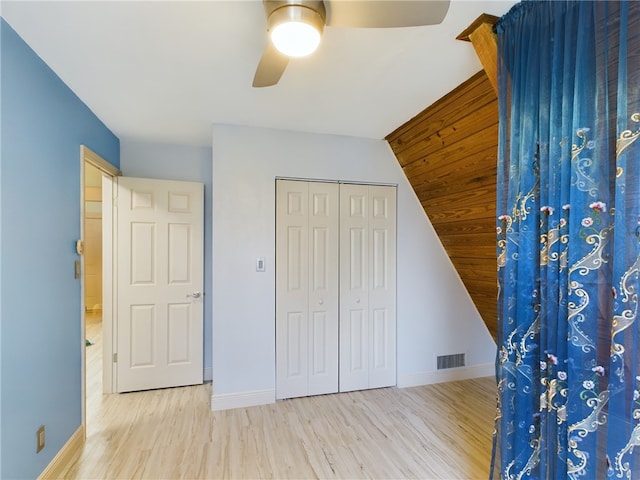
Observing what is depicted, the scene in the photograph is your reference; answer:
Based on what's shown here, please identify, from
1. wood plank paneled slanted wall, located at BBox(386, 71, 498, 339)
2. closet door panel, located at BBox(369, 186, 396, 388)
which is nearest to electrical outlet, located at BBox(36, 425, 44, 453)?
closet door panel, located at BBox(369, 186, 396, 388)

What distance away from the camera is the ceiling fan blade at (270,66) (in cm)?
136

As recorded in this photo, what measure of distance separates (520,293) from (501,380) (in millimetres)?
449

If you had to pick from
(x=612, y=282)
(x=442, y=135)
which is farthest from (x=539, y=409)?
(x=442, y=135)

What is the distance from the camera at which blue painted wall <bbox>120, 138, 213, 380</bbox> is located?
127 inches

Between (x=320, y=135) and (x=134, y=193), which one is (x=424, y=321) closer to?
(x=320, y=135)

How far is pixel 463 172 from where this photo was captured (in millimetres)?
2412

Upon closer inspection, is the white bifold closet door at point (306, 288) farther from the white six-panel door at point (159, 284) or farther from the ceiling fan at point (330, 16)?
the ceiling fan at point (330, 16)

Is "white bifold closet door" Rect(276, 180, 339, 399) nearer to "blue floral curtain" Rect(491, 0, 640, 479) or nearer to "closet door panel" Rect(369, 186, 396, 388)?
"closet door panel" Rect(369, 186, 396, 388)

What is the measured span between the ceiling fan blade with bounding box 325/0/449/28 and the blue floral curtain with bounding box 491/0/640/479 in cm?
56

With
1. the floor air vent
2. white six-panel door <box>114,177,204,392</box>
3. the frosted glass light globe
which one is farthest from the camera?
the floor air vent

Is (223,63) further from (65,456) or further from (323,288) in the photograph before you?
(65,456)

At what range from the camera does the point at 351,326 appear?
3.11 meters

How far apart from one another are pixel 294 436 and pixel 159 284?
1.91 metres

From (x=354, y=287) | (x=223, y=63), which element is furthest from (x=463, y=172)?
(x=223, y=63)
